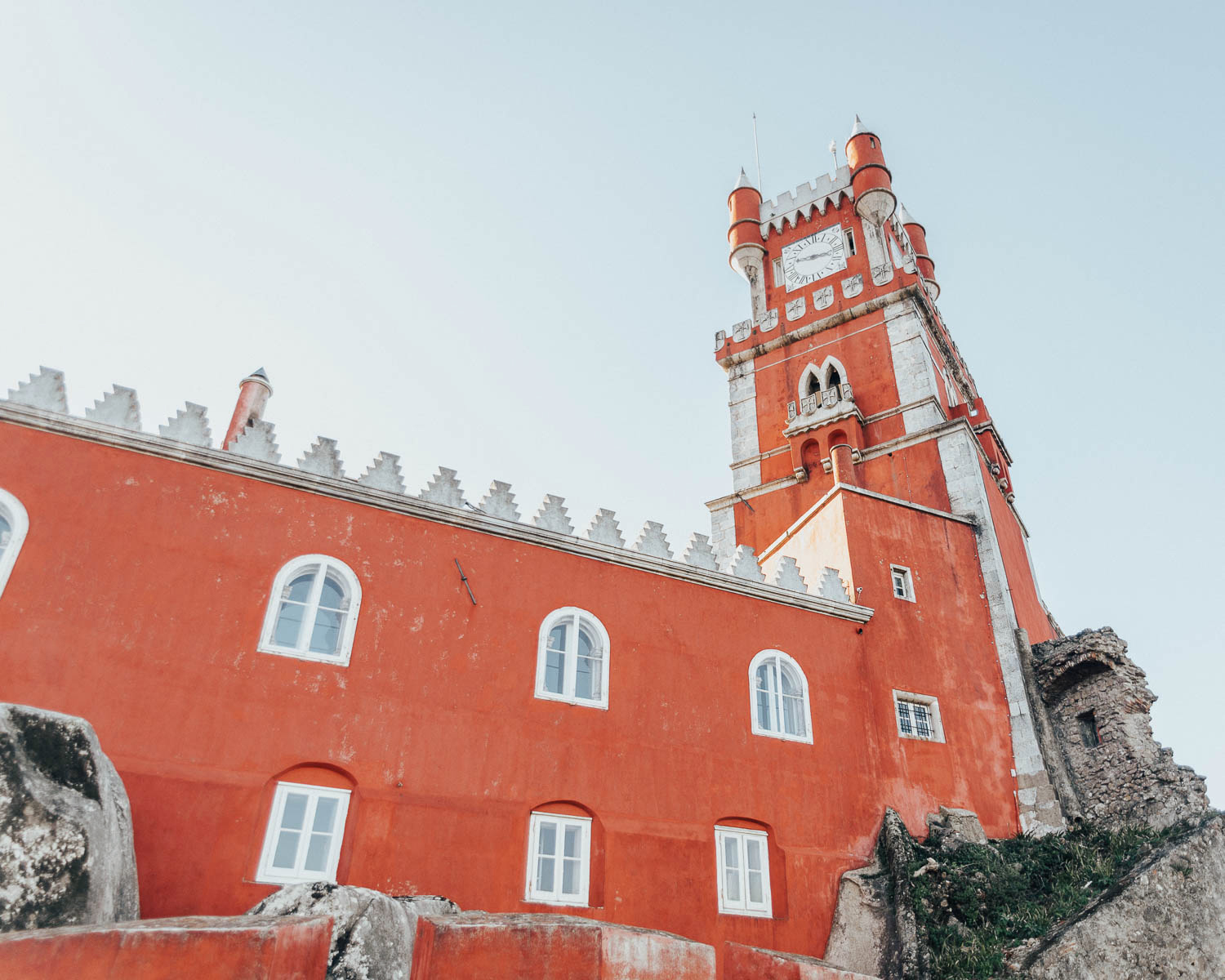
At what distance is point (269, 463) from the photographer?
13078 mm

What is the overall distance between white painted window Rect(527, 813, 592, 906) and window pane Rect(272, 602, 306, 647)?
4003mm

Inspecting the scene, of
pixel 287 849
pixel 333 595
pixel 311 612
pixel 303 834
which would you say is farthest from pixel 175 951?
pixel 333 595

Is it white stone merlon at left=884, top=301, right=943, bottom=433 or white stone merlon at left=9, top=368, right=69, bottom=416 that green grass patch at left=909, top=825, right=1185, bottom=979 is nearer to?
white stone merlon at left=884, top=301, right=943, bottom=433

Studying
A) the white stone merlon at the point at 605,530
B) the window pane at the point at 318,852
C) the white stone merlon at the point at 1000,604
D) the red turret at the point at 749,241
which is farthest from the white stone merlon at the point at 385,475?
the red turret at the point at 749,241

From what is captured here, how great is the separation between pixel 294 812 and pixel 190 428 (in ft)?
17.4

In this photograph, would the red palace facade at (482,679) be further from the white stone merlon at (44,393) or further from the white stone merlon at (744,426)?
the white stone merlon at (744,426)

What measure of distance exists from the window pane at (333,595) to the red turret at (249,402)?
3.68m

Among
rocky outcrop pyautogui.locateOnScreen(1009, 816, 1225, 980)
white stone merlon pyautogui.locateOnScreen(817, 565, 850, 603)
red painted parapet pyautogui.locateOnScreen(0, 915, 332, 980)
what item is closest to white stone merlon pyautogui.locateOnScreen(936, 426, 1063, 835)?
rocky outcrop pyautogui.locateOnScreen(1009, 816, 1225, 980)

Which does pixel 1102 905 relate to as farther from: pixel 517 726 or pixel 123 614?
pixel 123 614

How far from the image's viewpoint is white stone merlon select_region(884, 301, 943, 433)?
2212cm

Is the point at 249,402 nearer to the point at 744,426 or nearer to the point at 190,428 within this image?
the point at 190,428

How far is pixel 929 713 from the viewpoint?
16.7 meters

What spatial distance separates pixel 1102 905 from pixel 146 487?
1382cm

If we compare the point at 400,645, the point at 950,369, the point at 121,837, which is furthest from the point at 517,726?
the point at 950,369
